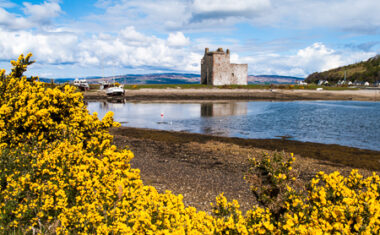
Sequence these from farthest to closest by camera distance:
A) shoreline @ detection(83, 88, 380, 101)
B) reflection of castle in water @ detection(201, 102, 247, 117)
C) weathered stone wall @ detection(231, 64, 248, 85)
A: 1. weathered stone wall @ detection(231, 64, 248, 85)
2. shoreline @ detection(83, 88, 380, 101)
3. reflection of castle in water @ detection(201, 102, 247, 117)

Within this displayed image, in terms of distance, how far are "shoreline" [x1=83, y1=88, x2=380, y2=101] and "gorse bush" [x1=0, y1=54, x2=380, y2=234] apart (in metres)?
73.6

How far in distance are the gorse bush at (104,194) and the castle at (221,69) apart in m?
90.7

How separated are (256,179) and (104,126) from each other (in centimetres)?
491

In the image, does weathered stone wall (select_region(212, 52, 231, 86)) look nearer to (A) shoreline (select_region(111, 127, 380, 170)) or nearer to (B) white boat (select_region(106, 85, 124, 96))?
(B) white boat (select_region(106, 85, 124, 96))

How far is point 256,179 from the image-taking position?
7031 mm

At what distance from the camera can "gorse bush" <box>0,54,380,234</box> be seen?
4.45m

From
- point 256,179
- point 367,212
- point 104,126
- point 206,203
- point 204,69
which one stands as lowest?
point 206,203

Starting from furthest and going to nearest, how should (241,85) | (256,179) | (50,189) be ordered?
(241,85) → (256,179) → (50,189)

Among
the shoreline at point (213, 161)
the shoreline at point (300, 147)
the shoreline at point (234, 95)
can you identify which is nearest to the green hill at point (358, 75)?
the shoreline at point (234, 95)

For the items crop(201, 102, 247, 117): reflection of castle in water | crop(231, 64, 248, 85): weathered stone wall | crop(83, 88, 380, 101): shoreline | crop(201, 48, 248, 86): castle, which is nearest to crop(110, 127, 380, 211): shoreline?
crop(201, 102, 247, 117): reflection of castle in water

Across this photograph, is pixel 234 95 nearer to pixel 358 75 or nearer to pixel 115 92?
pixel 115 92

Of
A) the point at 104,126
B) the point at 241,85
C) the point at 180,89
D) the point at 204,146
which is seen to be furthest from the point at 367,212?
the point at 241,85

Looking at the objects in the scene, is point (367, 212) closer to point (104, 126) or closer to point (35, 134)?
point (104, 126)

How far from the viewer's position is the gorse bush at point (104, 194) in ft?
14.6
